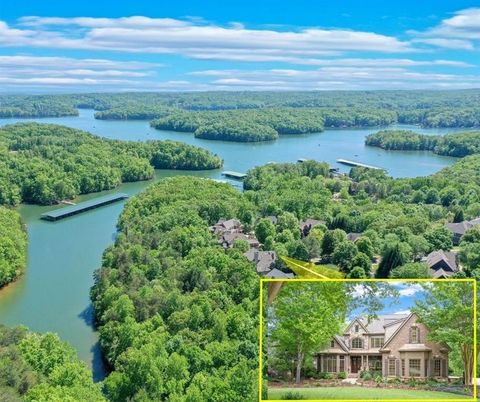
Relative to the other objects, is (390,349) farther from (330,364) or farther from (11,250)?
(11,250)

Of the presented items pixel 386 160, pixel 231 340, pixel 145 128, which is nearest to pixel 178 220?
pixel 231 340

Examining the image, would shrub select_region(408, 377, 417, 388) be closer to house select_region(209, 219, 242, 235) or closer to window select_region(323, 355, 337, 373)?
window select_region(323, 355, 337, 373)

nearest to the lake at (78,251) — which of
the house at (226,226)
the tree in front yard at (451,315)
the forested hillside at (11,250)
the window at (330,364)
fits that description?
the forested hillside at (11,250)

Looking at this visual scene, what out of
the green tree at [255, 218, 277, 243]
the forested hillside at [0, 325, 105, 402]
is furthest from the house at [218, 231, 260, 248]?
the forested hillside at [0, 325, 105, 402]

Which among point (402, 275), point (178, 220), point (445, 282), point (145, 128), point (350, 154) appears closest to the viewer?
point (445, 282)

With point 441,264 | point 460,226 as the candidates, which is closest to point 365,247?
point 441,264

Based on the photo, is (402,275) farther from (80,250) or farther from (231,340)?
(80,250)

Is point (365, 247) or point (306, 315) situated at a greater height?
point (306, 315)
